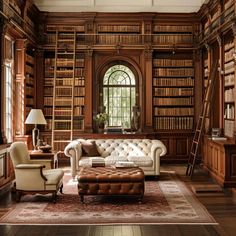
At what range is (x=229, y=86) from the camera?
27.2 feet

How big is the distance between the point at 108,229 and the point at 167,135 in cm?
597

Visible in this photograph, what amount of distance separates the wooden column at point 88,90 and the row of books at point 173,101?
5.29 ft

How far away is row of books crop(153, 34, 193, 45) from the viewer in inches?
415

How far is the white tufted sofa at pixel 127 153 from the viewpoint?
8.10 m

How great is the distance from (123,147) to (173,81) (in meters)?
2.69

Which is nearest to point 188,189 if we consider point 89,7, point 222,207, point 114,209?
point 222,207

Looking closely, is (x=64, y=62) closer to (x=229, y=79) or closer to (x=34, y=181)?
(x=229, y=79)

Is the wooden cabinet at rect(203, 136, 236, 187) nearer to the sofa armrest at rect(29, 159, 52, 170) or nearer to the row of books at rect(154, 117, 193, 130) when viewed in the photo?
the row of books at rect(154, 117, 193, 130)

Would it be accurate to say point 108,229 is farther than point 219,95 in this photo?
No

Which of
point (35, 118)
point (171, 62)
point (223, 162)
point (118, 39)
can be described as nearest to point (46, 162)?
point (35, 118)

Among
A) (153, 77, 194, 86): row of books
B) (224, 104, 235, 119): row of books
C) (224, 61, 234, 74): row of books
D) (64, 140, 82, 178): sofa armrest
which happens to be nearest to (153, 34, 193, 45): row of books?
(153, 77, 194, 86): row of books

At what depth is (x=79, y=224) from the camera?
16.2 feet

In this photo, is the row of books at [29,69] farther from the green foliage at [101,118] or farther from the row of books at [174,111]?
the row of books at [174,111]

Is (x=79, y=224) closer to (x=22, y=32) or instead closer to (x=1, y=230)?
(x=1, y=230)
